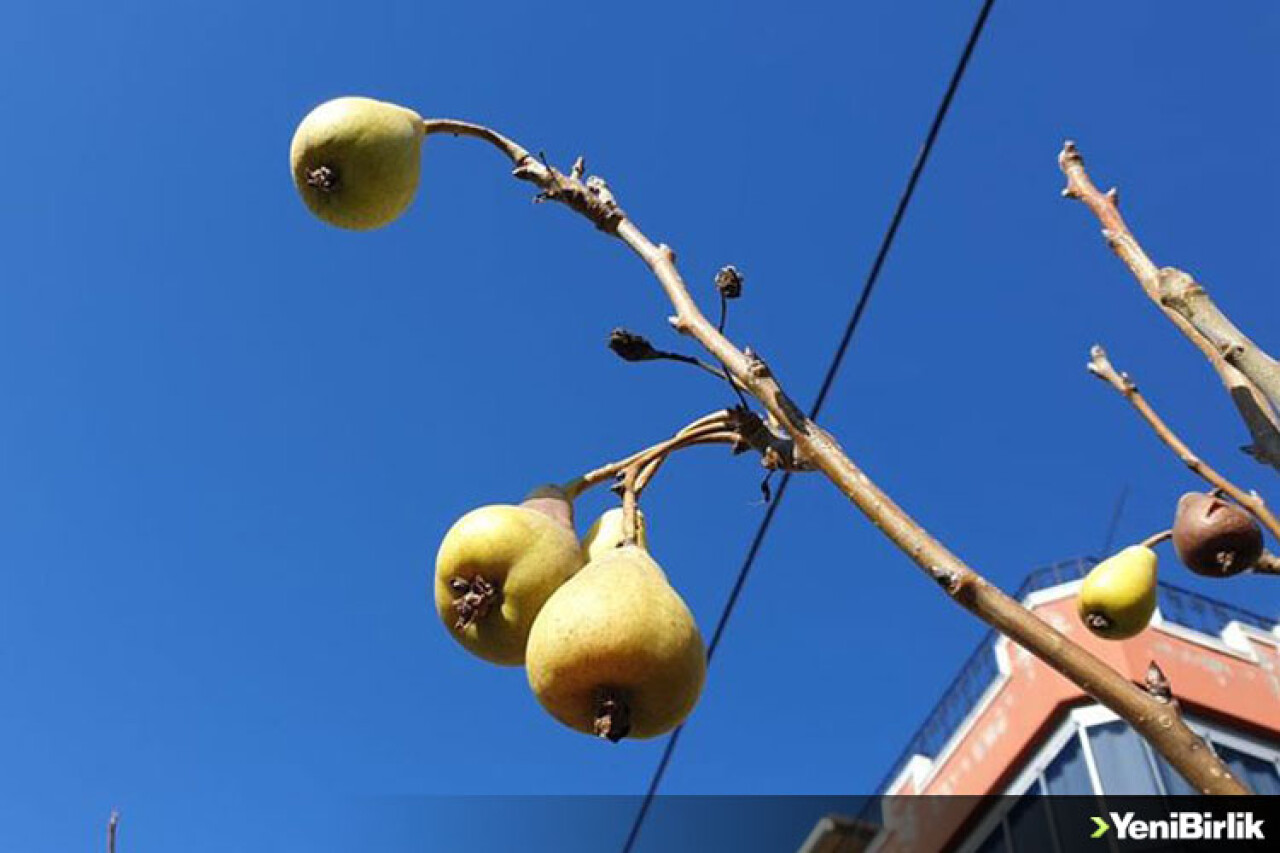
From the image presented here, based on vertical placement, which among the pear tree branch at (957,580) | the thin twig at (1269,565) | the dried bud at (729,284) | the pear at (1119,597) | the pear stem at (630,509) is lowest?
the pear tree branch at (957,580)

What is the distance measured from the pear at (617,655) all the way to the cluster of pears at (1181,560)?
84.9 inches

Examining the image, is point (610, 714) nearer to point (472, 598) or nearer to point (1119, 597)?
point (472, 598)

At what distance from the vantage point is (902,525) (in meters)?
1.53

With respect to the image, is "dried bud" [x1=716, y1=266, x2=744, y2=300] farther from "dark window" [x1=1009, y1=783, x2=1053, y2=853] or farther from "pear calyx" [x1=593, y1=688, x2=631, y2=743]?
"dark window" [x1=1009, y1=783, x2=1053, y2=853]

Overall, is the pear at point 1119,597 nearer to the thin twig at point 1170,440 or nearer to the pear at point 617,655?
the thin twig at point 1170,440

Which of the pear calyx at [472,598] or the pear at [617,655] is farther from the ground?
the pear calyx at [472,598]

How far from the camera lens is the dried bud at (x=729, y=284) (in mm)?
1876

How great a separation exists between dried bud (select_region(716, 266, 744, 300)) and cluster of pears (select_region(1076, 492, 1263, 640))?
2122mm

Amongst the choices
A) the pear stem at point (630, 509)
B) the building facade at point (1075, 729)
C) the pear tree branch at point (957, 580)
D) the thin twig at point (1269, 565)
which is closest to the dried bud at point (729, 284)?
the pear tree branch at point (957, 580)

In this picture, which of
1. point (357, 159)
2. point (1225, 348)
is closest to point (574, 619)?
point (357, 159)

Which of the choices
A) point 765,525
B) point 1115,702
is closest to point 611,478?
Answer: point 1115,702

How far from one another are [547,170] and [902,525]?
2.97 feet

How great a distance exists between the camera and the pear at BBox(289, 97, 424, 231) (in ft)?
7.16

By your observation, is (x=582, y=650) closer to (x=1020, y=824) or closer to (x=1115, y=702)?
(x=1115, y=702)
